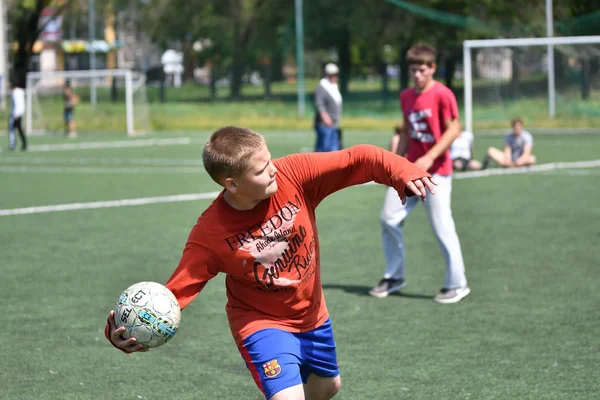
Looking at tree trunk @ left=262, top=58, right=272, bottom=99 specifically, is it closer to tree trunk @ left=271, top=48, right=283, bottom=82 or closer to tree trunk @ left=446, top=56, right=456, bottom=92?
tree trunk @ left=271, top=48, right=283, bottom=82

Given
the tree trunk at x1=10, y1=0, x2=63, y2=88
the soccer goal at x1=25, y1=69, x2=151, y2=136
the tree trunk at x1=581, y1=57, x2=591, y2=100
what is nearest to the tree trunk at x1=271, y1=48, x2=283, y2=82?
the soccer goal at x1=25, y1=69, x2=151, y2=136

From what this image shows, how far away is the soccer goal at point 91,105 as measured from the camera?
3547cm

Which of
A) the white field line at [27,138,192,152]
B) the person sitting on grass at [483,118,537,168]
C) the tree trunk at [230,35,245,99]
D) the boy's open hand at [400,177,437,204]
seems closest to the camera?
the boy's open hand at [400,177,437,204]

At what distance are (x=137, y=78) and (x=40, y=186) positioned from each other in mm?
20632

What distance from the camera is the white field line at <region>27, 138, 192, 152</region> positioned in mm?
28625

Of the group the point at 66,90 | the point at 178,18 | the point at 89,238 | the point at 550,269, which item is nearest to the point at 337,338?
the point at 550,269

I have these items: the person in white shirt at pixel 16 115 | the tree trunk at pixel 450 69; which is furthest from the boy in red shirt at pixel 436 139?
the tree trunk at pixel 450 69

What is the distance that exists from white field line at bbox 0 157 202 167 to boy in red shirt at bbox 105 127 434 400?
1741cm

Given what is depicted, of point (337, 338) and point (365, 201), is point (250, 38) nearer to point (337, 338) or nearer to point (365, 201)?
point (365, 201)

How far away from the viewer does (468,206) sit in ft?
45.4

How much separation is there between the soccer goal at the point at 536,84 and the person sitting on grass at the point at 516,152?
6961 millimetres

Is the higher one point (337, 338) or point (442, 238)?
point (442, 238)

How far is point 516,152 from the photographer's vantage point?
1939cm

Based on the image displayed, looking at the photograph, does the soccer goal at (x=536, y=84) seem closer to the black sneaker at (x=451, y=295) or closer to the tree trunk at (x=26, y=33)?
the black sneaker at (x=451, y=295)
